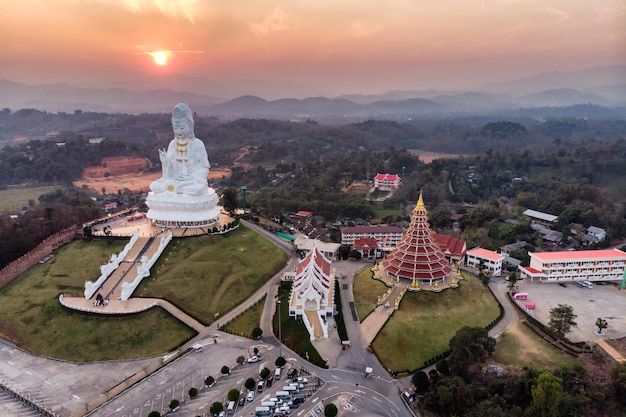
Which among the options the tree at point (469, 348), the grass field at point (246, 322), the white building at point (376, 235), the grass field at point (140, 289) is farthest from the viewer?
the white building at point (376, 235)

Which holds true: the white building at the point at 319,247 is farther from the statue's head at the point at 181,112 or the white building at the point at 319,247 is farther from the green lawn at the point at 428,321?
the statue's head at the point at 181,112

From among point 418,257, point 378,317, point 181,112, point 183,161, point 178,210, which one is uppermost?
point 181,112

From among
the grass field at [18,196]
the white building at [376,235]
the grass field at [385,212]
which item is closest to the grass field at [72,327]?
the white building at [376,235]

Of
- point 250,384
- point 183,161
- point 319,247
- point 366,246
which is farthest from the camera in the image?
point 183,161

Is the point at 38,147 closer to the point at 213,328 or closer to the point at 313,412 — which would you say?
the point at 213,328

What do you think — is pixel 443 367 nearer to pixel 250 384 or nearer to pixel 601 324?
pixel 250 384

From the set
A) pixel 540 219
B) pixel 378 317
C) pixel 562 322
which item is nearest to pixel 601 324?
pixel 562 322
